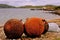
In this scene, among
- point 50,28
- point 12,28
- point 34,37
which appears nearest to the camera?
point 12,28

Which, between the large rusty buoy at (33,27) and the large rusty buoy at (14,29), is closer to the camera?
the large rusty buoy at (14,29)

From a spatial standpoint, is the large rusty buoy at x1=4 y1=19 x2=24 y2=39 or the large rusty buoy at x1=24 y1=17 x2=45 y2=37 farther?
the large rusty buoy at x1=24 y1=17 x2=45 y2=37

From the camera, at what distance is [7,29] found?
12969 mm

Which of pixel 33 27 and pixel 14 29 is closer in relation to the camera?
pixel 14 29

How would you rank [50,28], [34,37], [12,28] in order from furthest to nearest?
[50,28]
[34,37]
[12,28]

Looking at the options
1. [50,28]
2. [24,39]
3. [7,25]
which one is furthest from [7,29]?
[50,28]

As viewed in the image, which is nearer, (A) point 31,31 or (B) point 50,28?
(A) point 31,31

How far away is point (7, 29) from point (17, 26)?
655 millimetres

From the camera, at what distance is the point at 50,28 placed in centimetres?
1692

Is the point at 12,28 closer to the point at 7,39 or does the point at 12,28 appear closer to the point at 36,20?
the point at 7,39

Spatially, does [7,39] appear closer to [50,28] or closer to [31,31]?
[31,31]

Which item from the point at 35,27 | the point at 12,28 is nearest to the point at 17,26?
the point at 12,28

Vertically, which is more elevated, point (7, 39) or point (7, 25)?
point (7, 25)

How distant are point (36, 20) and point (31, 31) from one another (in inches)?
31.3
